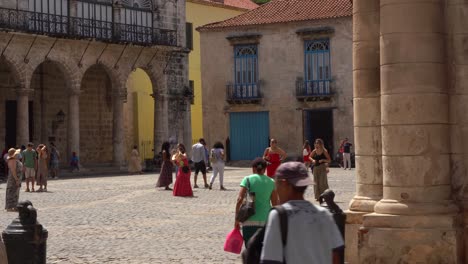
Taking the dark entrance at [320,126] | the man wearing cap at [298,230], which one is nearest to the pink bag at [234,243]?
the man wearing cap at [298,230]

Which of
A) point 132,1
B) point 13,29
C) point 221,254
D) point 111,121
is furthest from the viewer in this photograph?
point 111,121

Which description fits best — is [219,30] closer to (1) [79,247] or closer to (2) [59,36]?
(2) [59,36]

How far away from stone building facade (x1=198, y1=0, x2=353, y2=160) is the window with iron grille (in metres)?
0.05

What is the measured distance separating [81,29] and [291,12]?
11.2 m

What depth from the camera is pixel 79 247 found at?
1262cm

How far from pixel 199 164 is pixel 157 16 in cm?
1648

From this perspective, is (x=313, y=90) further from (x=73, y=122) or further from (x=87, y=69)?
(x=73, y=122)

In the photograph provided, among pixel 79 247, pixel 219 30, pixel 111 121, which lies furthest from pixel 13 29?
pixel 79 247

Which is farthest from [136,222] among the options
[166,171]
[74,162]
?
[74,162]

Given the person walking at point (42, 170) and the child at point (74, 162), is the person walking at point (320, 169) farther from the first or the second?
the child at point (74, 162)

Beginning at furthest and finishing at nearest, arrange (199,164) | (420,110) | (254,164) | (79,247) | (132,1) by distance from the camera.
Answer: (132,1) < (199,164) < (79,247) < (254,164) < (420,110)

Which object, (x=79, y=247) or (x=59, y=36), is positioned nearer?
(x=79, y=247)

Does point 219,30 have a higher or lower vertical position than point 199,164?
higher

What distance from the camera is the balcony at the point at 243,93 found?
1745 inches
